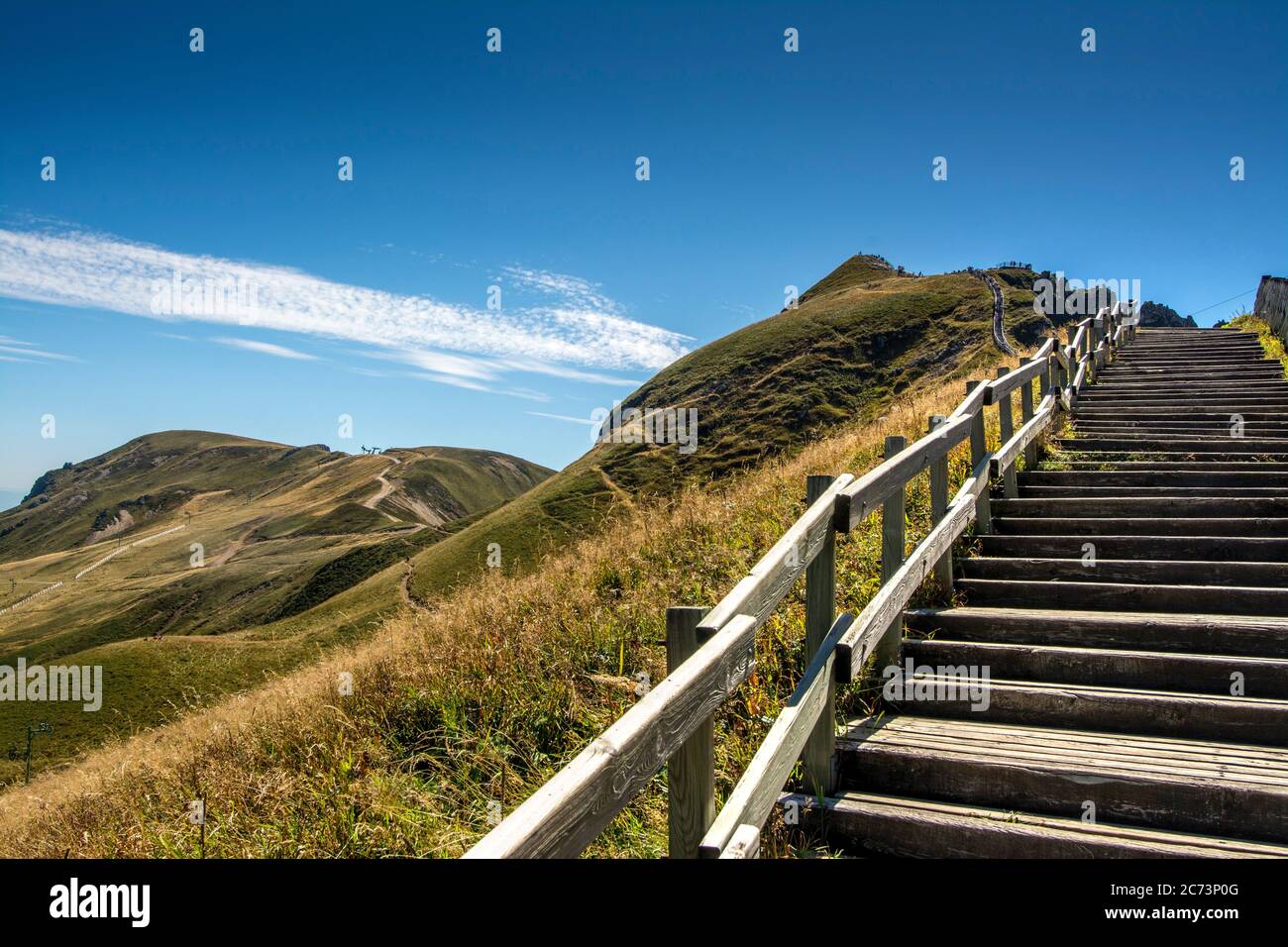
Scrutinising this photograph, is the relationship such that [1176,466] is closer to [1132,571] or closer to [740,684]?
[1132,571]

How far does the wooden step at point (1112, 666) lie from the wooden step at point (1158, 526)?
7.92 ft

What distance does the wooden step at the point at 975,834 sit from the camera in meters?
3.35

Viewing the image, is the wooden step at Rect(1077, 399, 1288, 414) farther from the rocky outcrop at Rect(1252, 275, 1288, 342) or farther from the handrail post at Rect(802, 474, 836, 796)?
the handrail post at Rect(802, 474, 836, 796)

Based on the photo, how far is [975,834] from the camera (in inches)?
139

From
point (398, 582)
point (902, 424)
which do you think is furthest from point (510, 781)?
point (398, 582)

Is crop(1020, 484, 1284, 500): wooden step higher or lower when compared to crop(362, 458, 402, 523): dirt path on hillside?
higher

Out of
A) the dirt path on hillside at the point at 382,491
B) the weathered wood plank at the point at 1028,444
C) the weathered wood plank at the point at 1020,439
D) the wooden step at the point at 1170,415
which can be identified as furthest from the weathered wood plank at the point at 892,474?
the dirt path on hillside at the point at 382,491

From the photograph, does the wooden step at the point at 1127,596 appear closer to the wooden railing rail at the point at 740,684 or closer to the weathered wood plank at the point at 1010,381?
the wooden railing rail at the point at 740,684

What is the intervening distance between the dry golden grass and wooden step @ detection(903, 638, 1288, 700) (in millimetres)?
754

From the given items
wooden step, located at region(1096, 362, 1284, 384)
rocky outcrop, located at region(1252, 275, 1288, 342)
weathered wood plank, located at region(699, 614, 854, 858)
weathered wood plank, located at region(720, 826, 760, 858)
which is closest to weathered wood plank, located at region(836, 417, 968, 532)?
weathered wood plank, located at region(699, 614, 854, 858)

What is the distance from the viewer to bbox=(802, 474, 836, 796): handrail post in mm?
3930

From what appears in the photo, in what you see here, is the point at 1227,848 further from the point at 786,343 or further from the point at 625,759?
the point at 786,343

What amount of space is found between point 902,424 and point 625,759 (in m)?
11.8

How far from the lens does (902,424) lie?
42.5 feet
